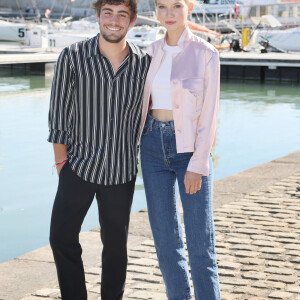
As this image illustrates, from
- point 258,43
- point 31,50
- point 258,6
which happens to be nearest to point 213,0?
point 258,6

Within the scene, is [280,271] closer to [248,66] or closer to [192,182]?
[192,182]

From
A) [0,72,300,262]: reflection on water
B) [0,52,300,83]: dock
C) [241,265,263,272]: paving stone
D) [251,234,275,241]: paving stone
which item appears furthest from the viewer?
[0,52,300,83]: dock

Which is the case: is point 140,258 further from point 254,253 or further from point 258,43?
point 258,43

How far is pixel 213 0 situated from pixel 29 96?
45.5 m

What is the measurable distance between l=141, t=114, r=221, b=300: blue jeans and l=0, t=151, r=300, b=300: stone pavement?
65 cm

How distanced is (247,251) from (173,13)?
7.05 feet

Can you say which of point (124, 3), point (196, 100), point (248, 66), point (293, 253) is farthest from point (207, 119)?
point (248, 66)

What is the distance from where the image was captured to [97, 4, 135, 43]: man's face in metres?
3.13

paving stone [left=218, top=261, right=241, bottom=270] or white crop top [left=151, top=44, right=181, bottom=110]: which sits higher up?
white crop top [left=151, top=44, right=181, bottom=110]

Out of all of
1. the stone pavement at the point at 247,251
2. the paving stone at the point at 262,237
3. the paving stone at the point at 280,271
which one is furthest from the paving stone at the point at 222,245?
the paving stone at the point at 280,271

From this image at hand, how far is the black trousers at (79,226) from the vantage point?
317cm

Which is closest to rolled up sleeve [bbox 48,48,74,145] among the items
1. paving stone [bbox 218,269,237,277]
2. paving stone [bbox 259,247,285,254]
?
paving stone [bbox 218,269,237,277]

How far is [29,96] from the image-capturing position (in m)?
19.8

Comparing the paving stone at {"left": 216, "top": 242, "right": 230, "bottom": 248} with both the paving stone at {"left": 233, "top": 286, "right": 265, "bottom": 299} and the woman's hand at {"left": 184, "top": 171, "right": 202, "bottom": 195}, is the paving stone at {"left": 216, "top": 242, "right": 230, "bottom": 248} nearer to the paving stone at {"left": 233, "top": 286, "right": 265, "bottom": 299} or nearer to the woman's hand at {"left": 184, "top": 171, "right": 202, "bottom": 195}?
the paving stone at {"left": 233, "top": 286, "right": 265, "bottom": 299}
